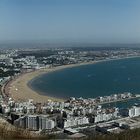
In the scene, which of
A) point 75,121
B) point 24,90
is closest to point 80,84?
point 24,90

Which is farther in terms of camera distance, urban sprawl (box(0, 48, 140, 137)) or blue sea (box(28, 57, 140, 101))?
blue sea (box(28, 57, 140, 101))

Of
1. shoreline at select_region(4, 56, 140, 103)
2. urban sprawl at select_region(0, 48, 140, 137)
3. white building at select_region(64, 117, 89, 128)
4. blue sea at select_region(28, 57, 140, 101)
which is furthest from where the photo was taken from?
blue sea at select_region(28, 57, 140, 101)

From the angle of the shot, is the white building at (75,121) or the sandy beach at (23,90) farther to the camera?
the sandy beach at (23,90)

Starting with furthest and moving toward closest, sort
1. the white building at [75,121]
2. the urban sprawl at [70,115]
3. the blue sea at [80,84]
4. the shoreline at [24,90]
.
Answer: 1. the blue sea at [80,84]
2. the shoreline at [24,90]
3. the white building at [75,121]
4. the urban sprawl at [70,115]

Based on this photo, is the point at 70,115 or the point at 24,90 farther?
the point at 24,90

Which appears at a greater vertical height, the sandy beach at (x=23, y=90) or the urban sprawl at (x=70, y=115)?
the urban sprawl at (x=70, y=115)

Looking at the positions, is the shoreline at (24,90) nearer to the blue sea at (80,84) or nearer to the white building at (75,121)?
the blue sea at (80,84)

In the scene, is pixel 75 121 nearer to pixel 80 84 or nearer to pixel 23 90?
pixel 23 90

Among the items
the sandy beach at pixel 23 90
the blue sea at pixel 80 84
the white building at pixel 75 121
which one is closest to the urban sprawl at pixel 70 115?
the white building at pixel 75 121

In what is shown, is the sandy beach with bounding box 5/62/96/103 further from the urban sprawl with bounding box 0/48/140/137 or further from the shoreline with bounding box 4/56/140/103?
the urban sprawl with bounding box 0/48/140/137

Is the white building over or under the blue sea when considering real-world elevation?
over

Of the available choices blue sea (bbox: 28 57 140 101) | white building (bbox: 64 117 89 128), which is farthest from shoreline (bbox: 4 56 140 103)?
white building (bbox: 64 117 89 128)

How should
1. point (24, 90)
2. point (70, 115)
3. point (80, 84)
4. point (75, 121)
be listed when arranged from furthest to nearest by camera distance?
point (80, 84) → point (24, 90) → point (70, 115) → point (75, 121)

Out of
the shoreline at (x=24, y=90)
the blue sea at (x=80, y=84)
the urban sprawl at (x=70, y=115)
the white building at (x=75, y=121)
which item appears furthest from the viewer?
the blue sea at (x=80, y=84)
